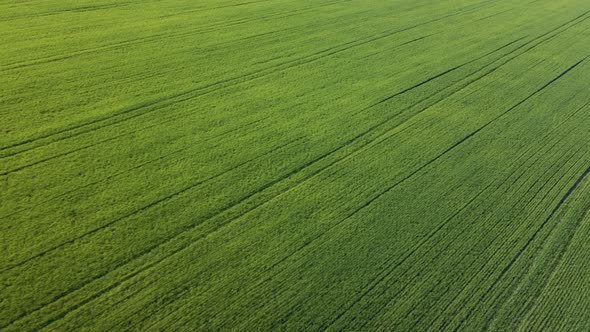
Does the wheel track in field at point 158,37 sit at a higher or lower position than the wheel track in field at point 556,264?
higher

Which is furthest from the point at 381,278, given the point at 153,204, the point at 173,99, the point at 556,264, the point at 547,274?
the point at 173,99

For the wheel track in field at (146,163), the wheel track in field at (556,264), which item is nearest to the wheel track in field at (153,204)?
the wheel track in field at (146,163)

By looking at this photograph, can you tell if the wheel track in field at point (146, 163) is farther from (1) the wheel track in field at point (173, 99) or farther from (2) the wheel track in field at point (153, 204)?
(1) the wheel track in field at point (173, 99)

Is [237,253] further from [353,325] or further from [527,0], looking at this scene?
[527,0]

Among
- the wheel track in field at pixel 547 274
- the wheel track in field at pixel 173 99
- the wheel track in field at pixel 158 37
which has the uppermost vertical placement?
the wheel track in field at pixel 158 37

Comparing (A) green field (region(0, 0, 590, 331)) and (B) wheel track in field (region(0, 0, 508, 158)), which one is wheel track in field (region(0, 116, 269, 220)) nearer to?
(A) green field (region(0, 0, 590, 331))

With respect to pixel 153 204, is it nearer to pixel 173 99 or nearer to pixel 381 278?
pixel 173 99

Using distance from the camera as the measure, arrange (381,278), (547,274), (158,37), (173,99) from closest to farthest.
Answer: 1. (381,278)
2. (547,274)
3. (173,99)
4. (158,37)

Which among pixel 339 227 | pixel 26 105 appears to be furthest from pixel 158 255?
pixel 26 105
